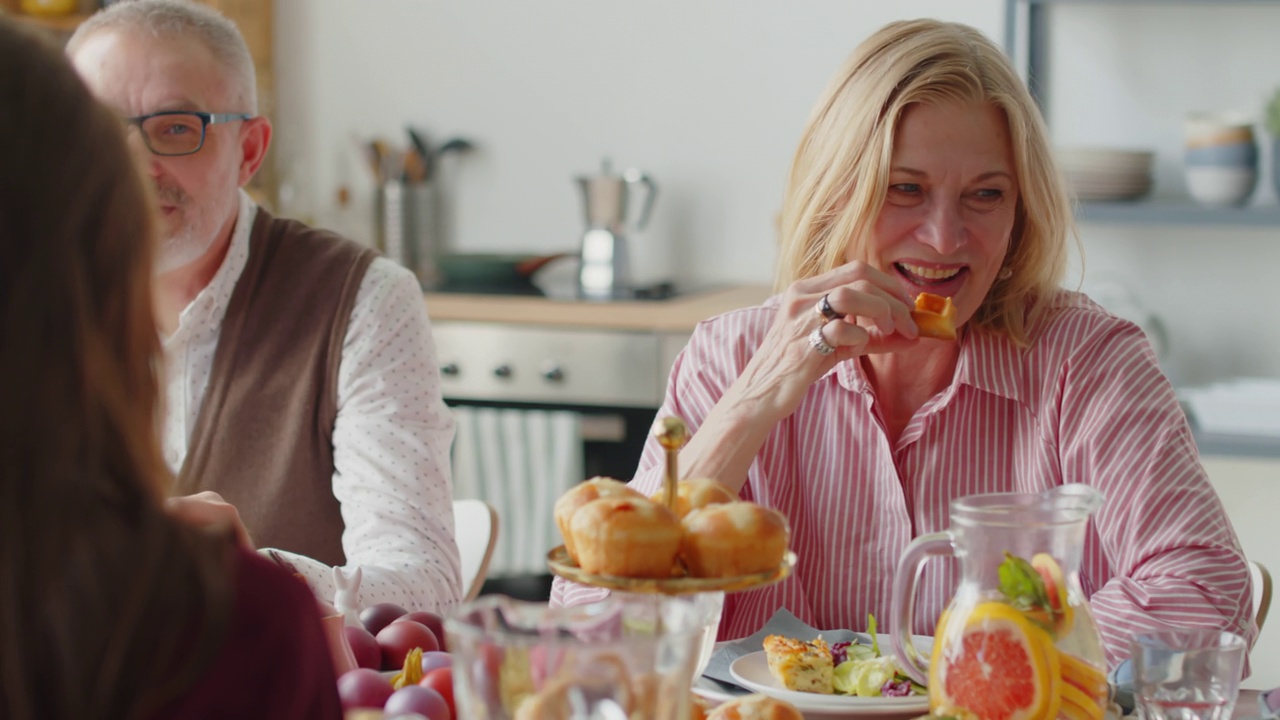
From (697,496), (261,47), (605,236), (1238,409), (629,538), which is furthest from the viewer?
(261,47)

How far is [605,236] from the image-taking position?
143 inches

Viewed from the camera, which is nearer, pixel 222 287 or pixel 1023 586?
pixel 1023 586

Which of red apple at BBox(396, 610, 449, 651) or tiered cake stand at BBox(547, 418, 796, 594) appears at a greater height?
tiered cake stand at BBox(547, 418, 796, 594)

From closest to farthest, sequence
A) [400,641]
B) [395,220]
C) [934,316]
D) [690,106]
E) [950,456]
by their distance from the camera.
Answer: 1. [400,641]
2. [934,316]
3. [950,456]
4. [690,106]
5. [395,220]

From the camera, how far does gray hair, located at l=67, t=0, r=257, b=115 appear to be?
1.90 meters

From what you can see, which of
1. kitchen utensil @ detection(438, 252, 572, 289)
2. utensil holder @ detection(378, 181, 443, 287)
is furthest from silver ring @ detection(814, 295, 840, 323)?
utensil holder @ detection(378, 181, 443, 287)

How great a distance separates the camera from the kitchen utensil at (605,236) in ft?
11.8

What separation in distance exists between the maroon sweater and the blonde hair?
3.37 feet

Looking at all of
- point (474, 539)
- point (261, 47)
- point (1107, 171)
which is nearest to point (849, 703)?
point (474, 539)

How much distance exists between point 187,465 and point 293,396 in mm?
170

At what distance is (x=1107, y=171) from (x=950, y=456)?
1.75m

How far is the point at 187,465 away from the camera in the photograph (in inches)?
75.7

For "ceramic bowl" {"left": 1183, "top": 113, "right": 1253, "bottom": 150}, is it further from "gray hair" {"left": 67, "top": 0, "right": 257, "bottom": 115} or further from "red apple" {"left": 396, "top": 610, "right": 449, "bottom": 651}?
"red apple" {"left": 396, "top": 610, "right": 449, "bottom": 651}

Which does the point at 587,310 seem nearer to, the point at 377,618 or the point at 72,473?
the point at 377,618
